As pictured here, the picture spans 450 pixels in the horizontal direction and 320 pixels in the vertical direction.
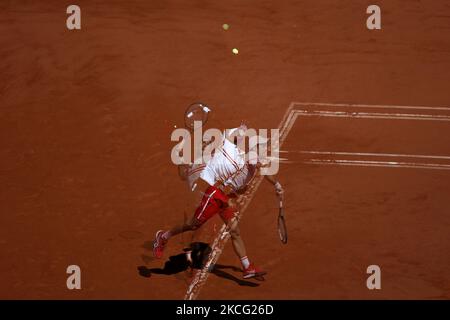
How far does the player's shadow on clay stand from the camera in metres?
13.7

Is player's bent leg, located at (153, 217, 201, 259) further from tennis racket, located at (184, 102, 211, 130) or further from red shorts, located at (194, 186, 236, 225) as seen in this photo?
tennis racket, located at (184, 102, 211, 130)

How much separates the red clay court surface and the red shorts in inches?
34.8

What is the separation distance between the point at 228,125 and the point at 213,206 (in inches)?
135

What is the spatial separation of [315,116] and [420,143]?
2019mm

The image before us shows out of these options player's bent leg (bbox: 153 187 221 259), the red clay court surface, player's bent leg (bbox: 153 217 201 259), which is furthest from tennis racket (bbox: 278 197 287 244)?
player's bent leg (bbox: 153 217 201 259)

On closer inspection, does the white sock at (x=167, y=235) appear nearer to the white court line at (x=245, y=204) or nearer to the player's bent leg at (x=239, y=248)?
the white court line at (x=245, y=204)

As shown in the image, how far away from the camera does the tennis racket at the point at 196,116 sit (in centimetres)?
1620

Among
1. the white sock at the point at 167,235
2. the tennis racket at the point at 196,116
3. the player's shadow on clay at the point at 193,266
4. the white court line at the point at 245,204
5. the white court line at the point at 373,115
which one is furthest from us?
the white court line at the point at 373,115

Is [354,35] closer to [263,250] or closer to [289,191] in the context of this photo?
[289,191]

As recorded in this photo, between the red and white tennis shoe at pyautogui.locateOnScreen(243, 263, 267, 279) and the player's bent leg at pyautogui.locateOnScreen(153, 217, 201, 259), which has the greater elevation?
the player's bent leg at pyautogui.locateOnScreen(153, 217, 201, 259)

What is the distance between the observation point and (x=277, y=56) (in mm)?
18203

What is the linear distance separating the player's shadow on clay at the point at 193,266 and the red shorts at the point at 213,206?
0.75 meters

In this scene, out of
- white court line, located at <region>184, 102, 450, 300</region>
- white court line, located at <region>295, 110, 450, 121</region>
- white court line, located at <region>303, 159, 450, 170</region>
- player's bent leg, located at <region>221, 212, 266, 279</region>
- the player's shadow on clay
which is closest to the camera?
player's bent leg, located at <region>221, 212, 266, 279</region>

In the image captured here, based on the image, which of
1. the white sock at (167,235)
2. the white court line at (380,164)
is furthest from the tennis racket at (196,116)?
the white sock at (167,235)
